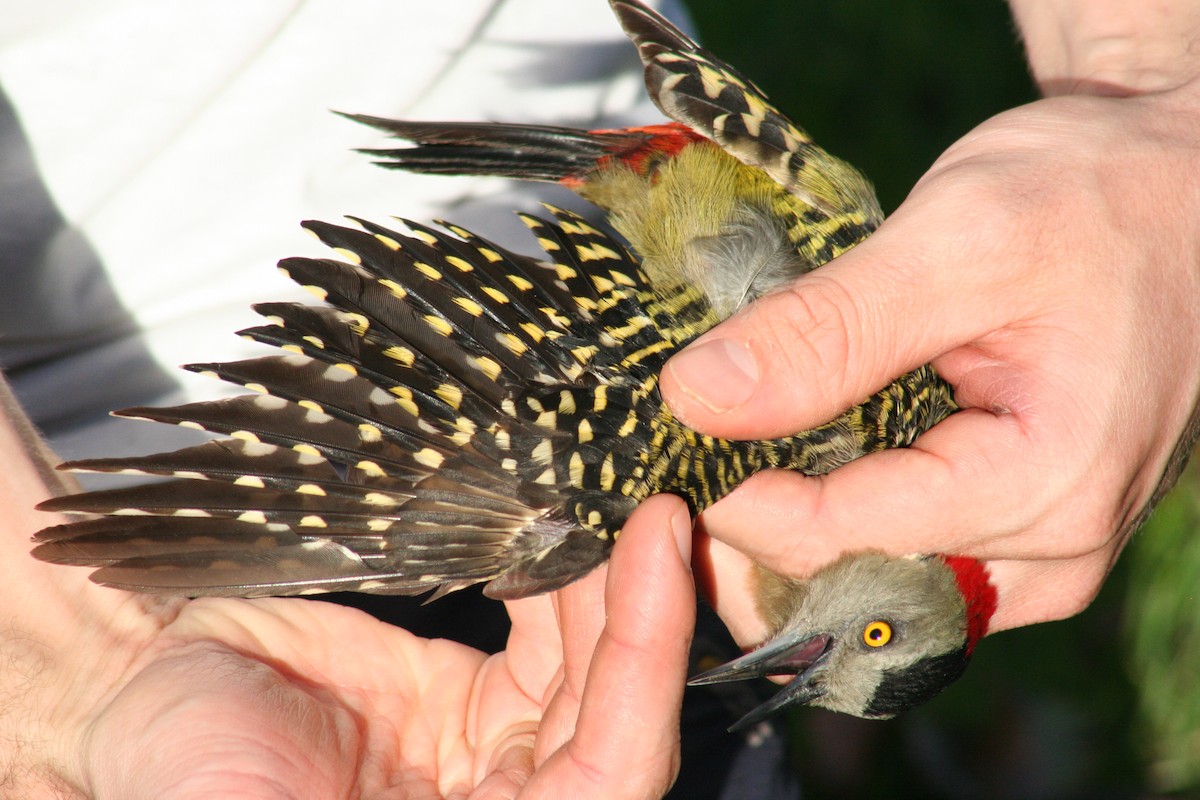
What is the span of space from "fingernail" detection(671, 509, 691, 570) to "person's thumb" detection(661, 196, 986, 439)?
0.81ft

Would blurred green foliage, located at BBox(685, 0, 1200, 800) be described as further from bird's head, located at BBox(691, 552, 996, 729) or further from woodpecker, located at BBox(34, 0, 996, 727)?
woodpecker, located at BBox(34, 0, 996, 727)

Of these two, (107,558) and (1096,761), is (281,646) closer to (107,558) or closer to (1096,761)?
(107,558)

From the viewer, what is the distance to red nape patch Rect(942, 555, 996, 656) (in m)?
3.40

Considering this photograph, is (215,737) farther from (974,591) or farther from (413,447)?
(974,591)

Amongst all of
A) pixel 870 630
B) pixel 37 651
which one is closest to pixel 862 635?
pixel 870 630

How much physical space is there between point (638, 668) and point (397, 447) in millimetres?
864

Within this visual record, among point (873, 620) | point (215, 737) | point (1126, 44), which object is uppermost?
point (1126, 44)

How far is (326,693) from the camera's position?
321 centimetres

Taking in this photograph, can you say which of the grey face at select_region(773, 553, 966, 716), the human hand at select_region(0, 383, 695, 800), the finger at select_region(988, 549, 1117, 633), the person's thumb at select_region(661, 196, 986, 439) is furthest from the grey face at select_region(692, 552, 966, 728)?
the person's thumb at select_region(661, 196, 986, 439)

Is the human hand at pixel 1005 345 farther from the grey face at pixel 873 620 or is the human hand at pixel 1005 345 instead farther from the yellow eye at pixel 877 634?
the yellow eye at pixel 877 634

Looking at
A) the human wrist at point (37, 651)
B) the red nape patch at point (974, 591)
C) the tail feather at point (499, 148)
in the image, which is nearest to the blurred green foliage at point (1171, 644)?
the red nape patch at point (974, 591)

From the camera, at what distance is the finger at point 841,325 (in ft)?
8.61

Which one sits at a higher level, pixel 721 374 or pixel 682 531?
pixel 721 374

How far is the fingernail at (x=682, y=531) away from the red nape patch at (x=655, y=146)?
4.18 feet
